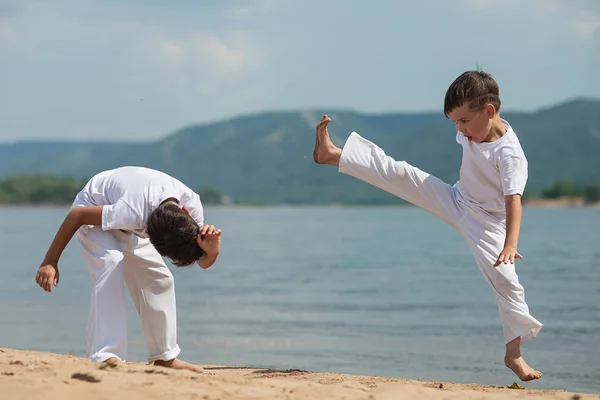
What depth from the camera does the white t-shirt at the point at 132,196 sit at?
5008mm

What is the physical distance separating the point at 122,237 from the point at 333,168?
156401 millimetres

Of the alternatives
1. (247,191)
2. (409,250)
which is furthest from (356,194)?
(409,250)

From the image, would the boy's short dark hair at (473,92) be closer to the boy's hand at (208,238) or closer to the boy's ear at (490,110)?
the boy's ear at (490,110)

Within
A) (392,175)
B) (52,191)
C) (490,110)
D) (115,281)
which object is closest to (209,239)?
(115,281)

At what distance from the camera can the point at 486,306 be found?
12062 millimetres

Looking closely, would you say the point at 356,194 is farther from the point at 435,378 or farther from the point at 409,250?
the point at 435,378

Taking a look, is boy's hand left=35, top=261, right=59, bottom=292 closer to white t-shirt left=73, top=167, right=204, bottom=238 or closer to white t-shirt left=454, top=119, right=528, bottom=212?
white t-shirt left=73, top=167, right=204, bottom=238

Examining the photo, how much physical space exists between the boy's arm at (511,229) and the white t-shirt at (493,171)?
2.0 inches

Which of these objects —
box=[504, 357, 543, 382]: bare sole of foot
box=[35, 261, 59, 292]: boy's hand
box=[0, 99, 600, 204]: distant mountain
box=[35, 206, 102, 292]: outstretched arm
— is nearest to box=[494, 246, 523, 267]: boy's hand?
box=[504, 357, 543, 382]: bare sole of foot

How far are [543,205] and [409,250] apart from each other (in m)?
82.7

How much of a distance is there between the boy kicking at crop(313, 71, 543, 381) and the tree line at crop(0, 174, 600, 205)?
9402cm

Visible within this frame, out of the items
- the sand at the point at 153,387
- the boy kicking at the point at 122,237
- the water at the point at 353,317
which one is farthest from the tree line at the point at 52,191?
the sand at the point at 153,387

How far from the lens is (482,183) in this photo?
5719 millimetres

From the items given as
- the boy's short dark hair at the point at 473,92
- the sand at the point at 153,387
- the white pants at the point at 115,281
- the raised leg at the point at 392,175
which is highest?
the boy's short dark hair at the point at 473,92
